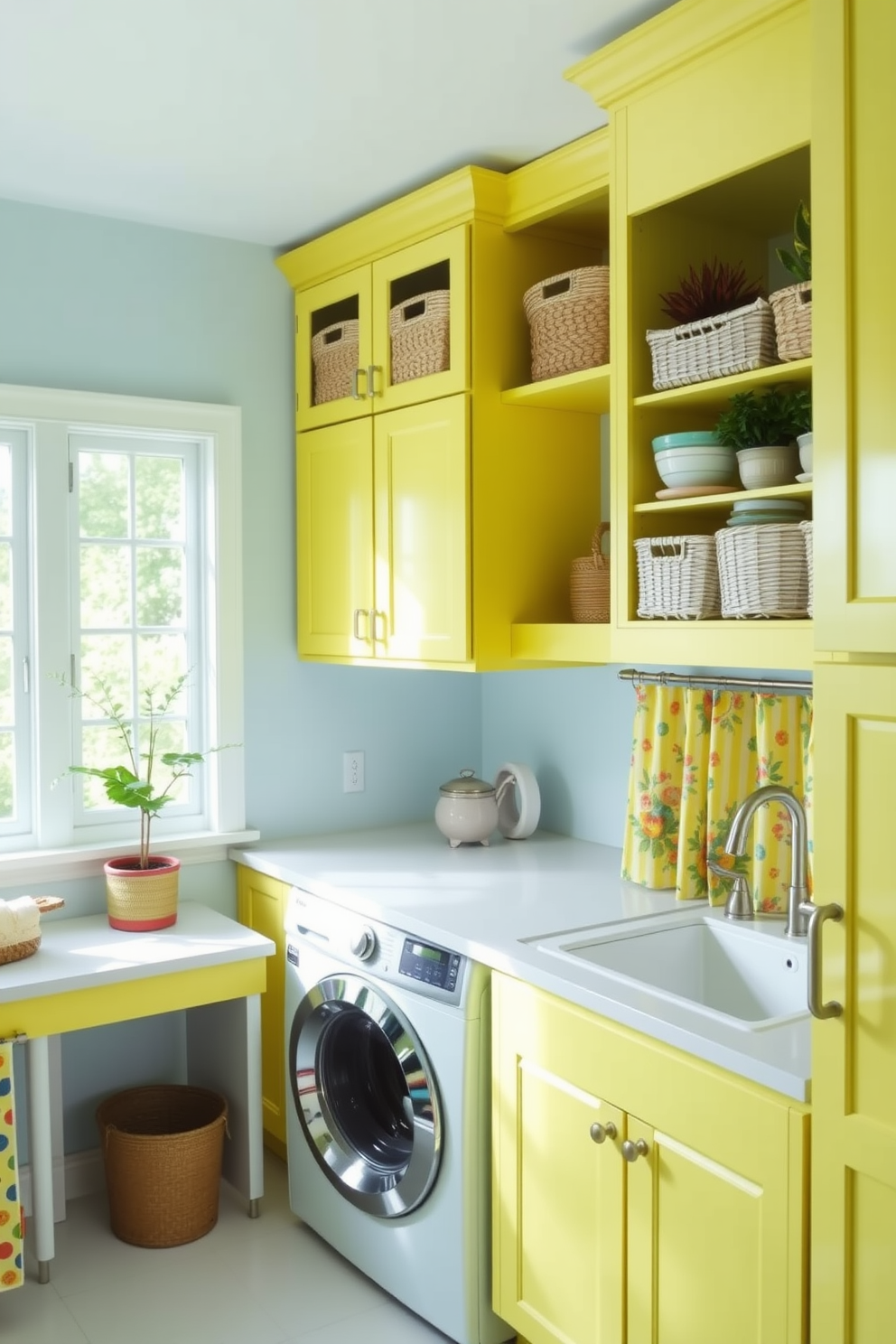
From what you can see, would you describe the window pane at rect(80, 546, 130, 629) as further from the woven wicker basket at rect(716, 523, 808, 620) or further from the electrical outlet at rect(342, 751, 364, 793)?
the woven wicker basket at rect(716, 523, 808, 620)

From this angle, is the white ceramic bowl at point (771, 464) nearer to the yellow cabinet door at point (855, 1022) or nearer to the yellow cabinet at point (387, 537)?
the yellow cabinet door at point (855, 1022)

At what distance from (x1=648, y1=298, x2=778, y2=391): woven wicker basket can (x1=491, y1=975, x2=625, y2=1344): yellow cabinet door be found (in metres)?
1.14

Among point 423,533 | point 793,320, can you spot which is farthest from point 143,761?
point 793,320

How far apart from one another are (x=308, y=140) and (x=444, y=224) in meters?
0.37

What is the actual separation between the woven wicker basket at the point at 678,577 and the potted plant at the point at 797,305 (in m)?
0.36

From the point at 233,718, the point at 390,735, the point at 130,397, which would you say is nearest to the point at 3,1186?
the point at 233,718

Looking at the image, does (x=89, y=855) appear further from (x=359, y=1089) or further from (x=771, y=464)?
(x=771, y=464)

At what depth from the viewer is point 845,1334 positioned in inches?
60.5

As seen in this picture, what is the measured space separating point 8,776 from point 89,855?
286 mm

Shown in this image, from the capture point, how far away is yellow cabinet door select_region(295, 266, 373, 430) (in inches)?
118

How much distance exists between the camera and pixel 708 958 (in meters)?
A: 2.36

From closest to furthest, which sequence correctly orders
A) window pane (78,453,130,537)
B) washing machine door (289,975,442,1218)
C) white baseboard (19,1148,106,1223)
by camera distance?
washing machine door (289,975,442,1218) → white baseboard (19,1148,106,1223) → window pane (78,453,130,537)

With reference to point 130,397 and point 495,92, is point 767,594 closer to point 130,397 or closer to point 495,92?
point 495,92

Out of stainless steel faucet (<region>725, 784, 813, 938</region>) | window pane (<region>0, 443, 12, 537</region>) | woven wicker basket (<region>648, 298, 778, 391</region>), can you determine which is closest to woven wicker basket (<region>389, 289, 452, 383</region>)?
woven wicker basket (<region>648, 298, 778, 391</region>)
